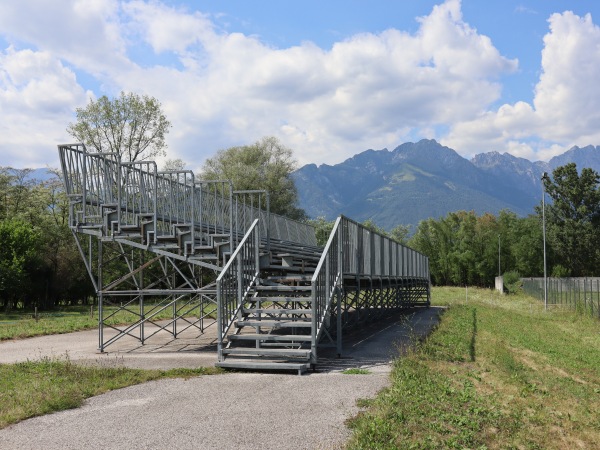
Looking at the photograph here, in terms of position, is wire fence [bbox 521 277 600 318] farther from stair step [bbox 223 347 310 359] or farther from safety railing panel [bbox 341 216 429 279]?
stair step [bbox 223 347 310 359]

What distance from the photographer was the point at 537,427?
690 centimetres

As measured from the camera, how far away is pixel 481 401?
769 cm

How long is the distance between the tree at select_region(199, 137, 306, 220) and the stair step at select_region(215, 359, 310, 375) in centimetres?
3795

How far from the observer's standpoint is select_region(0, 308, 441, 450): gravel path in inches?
241

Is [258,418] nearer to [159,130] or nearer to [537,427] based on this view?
[537,427]

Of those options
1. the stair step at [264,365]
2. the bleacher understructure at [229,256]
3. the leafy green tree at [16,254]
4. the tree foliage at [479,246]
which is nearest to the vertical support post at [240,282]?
the bleacher understructure at [229,256]

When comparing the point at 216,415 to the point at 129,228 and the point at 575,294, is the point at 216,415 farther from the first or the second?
the point at 575,294

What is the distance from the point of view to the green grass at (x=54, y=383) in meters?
7.45

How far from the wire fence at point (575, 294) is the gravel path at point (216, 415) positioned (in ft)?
81.5

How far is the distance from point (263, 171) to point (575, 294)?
86.6 feet

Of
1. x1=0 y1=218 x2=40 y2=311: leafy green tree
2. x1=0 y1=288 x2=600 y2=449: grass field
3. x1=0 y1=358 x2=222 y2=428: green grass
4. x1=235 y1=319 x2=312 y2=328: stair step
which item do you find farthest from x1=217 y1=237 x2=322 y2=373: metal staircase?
x1=0 y1=218 x2=40 y2=311: leafy green tree

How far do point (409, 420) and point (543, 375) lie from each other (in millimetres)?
5473

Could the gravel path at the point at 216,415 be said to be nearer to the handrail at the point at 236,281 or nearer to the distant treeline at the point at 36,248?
the handrail at the point at 236,281

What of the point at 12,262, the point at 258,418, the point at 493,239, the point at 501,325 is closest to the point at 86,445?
the point at 258,418
